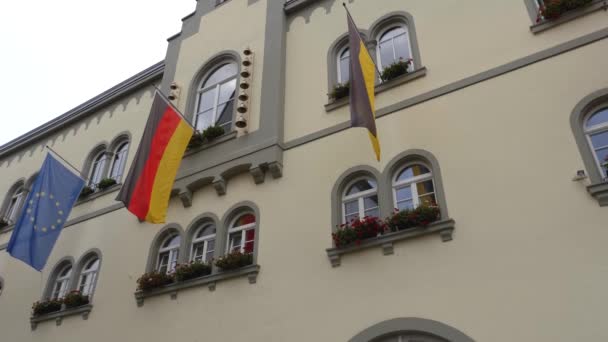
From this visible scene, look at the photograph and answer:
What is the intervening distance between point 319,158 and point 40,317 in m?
7.66

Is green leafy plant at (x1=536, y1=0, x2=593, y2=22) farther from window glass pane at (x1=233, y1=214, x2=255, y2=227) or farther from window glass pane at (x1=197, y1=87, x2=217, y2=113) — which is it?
window glass pane at (x1=197, y1=87, x2=217, y2=113)

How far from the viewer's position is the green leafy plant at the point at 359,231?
300 inches

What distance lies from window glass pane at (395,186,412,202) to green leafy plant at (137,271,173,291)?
4721 mm

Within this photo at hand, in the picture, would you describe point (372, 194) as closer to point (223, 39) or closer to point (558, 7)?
point (558, 7)

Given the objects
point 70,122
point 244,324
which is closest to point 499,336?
point 244,324

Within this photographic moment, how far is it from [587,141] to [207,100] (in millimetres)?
8506

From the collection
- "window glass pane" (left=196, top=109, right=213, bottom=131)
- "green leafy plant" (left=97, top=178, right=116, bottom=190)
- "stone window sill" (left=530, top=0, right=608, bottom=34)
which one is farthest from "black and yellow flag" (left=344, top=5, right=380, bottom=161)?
"green leafy plant" (left=97, top=178, right=116, bottom=190)

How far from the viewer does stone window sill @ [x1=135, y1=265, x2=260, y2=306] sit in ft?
28.3

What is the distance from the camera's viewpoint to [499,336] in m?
6.09

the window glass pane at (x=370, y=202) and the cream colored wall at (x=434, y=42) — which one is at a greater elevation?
the cream colored wall at (x=434, y=42)

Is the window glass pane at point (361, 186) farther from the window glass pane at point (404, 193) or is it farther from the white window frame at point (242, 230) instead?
the white window frame at point (242, 230)

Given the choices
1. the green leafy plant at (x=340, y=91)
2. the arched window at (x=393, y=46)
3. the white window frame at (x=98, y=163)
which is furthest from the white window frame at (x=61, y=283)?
the arched window at (x=393, y=46)

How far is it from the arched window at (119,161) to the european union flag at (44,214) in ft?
5.73

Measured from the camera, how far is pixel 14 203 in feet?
54.0
